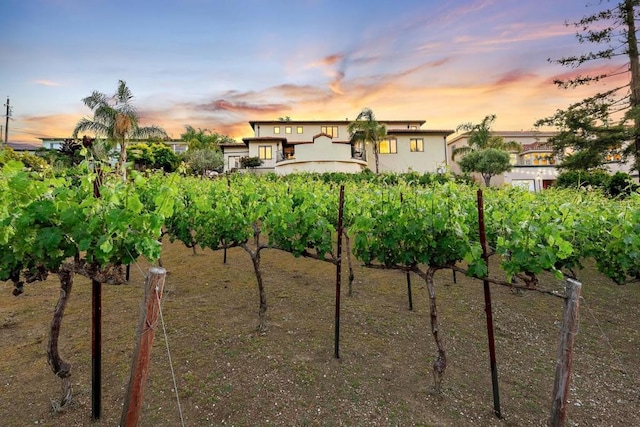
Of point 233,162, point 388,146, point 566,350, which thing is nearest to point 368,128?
point 388,146

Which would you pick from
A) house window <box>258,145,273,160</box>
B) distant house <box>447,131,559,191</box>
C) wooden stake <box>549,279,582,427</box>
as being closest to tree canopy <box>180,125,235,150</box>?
house window <box>258,145,273,160</box>

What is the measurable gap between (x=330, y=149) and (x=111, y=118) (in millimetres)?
21931

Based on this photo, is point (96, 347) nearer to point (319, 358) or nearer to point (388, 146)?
point (319, 358)

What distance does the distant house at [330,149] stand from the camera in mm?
32094

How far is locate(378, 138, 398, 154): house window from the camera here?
36719mm

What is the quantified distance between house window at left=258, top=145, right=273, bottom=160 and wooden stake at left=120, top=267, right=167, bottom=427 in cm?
3477

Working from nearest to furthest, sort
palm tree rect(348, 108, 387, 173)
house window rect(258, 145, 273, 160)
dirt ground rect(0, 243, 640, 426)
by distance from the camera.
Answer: dirt ground rect(0, 243, 640, 426) → palm tree rect(348, 108, 387, 173) → house window rect(258, 145, 273, 160)

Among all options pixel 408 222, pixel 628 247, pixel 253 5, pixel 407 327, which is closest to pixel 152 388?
pixel 408 222

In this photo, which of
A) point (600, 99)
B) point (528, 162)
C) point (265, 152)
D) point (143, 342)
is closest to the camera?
point (143, 342)

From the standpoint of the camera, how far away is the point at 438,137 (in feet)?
119

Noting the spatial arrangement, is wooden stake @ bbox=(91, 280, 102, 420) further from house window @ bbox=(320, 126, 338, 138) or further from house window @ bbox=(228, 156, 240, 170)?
house window @ bbox=(320, 126, 338, 138)

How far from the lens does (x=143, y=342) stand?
2.43 metres

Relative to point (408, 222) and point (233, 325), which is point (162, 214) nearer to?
point (408, 222)

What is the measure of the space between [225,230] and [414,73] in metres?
22.0
